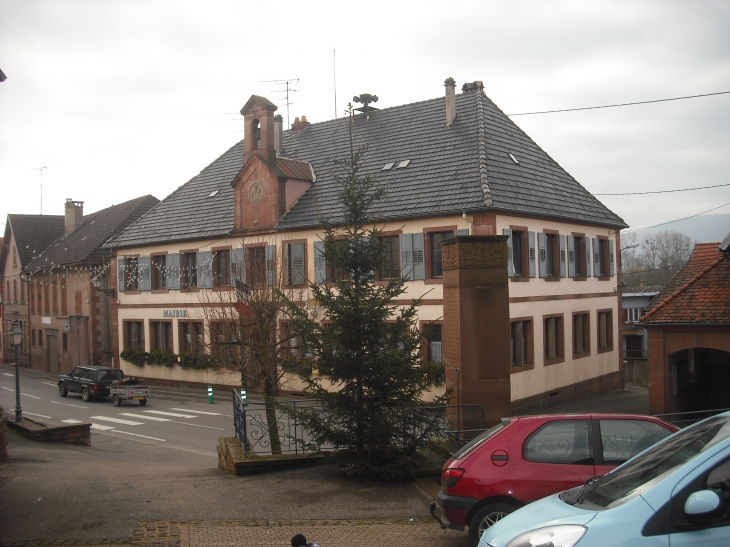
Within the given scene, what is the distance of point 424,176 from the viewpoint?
25.5m

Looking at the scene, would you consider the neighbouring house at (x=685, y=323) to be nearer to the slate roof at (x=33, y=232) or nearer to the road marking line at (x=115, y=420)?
the road marking line at (x=115, y=420)

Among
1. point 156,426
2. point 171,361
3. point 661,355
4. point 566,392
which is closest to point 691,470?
point 661,355

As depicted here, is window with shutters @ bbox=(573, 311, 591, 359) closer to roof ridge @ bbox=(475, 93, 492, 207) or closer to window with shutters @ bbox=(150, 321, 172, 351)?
roof ridge @ bbox=(475, 93, 492, 207)

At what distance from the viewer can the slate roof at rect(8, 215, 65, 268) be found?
50.4 m

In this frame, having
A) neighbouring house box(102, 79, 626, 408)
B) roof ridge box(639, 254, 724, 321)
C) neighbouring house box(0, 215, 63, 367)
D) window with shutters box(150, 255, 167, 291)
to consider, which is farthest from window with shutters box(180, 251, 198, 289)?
neighbouring house box(0, 215, 63, 367)

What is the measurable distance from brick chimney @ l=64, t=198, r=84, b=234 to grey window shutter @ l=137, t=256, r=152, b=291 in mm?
18143

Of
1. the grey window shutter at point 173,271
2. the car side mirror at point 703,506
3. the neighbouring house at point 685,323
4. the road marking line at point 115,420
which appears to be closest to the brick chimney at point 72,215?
the grey window shutter at point 173,271

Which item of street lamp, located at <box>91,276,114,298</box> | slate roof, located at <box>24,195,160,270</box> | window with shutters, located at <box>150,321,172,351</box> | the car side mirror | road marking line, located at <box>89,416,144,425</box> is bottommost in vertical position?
road marking line, located at <box>89,416,144,425</box>

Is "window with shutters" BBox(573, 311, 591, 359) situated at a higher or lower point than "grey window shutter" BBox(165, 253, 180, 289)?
lower

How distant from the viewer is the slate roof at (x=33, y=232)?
165 feet

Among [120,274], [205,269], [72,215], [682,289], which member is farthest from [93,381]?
[72,215]

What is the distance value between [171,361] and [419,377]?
2406 cm

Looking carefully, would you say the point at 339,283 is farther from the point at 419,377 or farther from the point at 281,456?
the point at 281,456

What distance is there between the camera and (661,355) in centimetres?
1631
